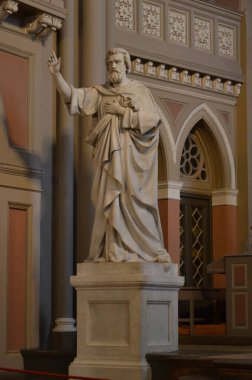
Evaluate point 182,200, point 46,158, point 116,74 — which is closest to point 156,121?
point 116,74

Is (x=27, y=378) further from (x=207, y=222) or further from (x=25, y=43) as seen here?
(x=207, y=222)

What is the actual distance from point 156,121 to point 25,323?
2.81m

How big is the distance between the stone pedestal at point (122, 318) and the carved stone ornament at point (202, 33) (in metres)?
5.95

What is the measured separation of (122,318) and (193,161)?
619 centimetres

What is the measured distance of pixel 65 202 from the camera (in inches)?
403

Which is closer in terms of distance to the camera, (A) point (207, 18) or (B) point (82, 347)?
(B) point (82, 347)

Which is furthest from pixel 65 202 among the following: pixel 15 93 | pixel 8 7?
pixel 8 7

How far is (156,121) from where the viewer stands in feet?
26.3

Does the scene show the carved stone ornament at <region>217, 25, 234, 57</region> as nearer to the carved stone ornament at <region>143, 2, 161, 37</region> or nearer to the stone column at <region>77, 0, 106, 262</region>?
the carved stone ornament at <region>143, 2, 161, 37</region>

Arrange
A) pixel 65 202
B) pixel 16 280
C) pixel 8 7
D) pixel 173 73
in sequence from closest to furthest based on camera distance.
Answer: pixel 8 7
pixel 16 280
pixel 65 202
pixel 173 73

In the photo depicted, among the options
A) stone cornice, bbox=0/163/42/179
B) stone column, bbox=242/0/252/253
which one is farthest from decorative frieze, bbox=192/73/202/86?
stone cornice, bbox=0/163/42/179

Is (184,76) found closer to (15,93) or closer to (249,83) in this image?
(249,83)

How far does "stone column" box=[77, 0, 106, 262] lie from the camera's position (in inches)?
407

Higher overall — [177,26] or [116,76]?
[177,26]
